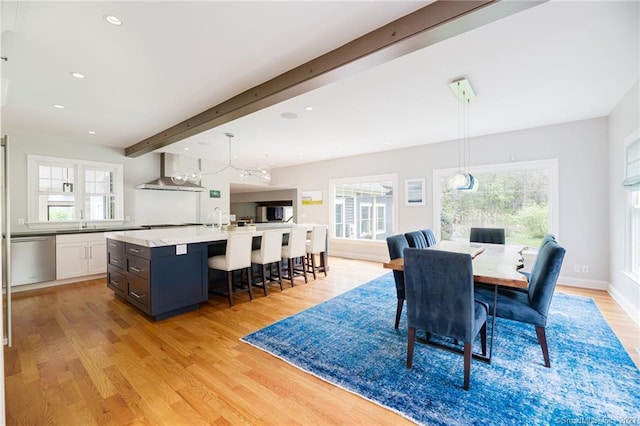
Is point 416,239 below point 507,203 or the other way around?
below

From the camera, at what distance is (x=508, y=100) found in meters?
3.53

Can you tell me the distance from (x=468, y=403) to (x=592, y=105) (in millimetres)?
4258

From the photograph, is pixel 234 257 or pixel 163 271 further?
pixel 234 257

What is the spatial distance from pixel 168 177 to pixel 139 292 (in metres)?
3.81

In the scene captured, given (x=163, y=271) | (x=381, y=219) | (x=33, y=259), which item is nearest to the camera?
(x=163, y=271)

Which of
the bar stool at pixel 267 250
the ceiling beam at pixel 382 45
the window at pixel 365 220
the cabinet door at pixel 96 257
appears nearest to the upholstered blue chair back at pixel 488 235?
the window at pixel 365 220

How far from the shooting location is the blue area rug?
1.76 metres

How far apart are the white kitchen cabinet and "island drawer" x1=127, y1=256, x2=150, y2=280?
7.50ft

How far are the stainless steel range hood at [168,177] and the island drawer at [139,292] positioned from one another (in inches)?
124

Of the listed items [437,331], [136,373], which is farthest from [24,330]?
[437,331]

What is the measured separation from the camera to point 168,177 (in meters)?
6.38

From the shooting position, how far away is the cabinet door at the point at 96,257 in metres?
5.01

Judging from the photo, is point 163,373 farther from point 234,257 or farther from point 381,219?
point 381,219

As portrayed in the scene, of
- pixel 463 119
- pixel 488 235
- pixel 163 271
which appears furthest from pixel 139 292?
pixel 463 119
